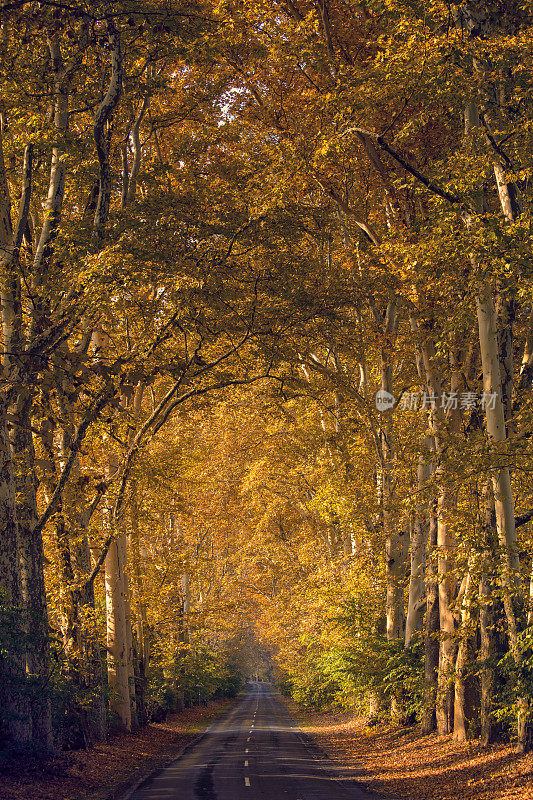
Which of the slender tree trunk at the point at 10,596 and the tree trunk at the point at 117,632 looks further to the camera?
the tree trunk at the point at 117,632

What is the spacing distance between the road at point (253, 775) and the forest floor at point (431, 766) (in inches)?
24.0

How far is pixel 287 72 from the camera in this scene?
1814 centimetres

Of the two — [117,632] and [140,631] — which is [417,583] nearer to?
[117,632]

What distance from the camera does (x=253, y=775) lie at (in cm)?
1548

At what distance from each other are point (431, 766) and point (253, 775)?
3.91m

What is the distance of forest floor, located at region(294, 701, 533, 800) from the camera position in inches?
423

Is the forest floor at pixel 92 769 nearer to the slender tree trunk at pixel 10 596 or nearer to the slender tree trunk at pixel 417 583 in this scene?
the slender tree trunk at pixel 10 596

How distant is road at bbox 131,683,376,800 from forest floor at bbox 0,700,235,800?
574mm

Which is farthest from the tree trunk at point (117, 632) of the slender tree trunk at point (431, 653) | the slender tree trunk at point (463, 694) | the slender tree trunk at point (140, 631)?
the slender tree trunk at point (463, 694)

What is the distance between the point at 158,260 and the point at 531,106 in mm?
6644

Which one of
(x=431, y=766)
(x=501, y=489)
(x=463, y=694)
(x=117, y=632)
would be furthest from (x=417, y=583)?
(x=117, y=632)

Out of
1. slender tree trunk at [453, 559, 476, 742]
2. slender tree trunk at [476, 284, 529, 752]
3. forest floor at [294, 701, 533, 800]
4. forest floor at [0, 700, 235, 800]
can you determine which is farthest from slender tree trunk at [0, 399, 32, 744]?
slender tree trunk at [453, 559, 476, 742]

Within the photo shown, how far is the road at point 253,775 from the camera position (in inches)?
485

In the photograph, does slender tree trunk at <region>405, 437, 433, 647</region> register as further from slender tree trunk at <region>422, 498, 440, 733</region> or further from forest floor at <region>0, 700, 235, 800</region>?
forest floor at <region>0, 700, 235, 800</region>
